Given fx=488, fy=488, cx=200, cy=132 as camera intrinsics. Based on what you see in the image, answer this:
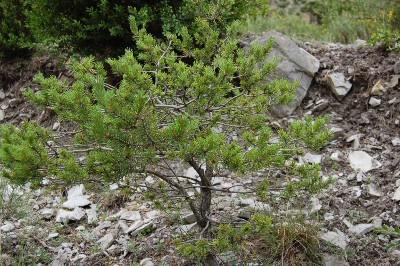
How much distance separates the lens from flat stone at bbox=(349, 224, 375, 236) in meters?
3.87

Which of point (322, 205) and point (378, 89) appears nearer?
point (322, 205)

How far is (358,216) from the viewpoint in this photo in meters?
4.08

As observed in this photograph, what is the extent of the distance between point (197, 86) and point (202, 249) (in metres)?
0.96

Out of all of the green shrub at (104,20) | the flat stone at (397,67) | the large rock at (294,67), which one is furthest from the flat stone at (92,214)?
the flat stone at (397,67)

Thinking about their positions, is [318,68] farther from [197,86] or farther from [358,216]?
[197,86]

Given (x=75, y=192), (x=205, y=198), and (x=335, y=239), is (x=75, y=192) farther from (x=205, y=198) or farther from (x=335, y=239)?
(x=335, y=239)

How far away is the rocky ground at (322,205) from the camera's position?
3781 mm

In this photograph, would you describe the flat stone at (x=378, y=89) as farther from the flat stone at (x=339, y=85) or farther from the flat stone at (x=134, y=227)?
the flat stone at (x=134, y=227)

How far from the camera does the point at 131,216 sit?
422 cm

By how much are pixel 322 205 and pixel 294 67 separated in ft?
6.23

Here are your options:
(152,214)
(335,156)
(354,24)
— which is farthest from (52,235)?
(354,24)

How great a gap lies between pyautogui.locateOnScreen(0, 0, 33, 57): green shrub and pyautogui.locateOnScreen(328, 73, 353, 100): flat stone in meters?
3.74

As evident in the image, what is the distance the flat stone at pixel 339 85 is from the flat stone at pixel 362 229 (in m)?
1.85

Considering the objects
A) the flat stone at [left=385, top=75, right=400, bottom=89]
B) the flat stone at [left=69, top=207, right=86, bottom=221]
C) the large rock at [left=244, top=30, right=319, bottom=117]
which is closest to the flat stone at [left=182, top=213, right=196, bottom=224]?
the flat stone at [left=69, top=207, right=86, bottom=221]
